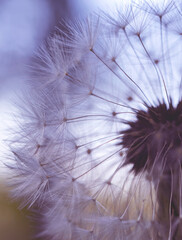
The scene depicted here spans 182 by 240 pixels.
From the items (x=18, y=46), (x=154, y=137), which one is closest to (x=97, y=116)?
(x=154, y=137)

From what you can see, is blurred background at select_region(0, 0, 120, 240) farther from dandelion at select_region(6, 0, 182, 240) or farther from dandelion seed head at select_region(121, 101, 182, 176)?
dandelion seed head at select_region(121, 101, 182, 176)

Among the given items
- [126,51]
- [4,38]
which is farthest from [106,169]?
[4,38]

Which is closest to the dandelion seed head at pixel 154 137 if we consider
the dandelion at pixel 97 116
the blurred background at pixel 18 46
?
the dandelion at pixel 97 116

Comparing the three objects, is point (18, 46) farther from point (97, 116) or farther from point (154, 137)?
point (154, 137)

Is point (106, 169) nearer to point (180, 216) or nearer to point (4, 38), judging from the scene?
point (180, 216)

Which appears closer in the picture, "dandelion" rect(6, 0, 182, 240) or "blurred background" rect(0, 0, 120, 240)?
"dandelion" rect(6, 0, 182, 240)

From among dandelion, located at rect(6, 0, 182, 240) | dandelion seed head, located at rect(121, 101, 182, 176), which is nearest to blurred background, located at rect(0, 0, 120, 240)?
dandelion, located at rect(6, 0, 182, 240)
